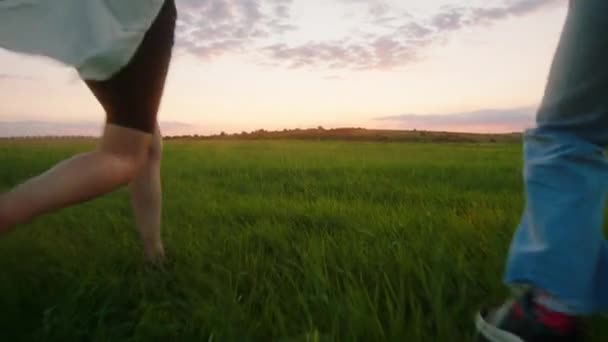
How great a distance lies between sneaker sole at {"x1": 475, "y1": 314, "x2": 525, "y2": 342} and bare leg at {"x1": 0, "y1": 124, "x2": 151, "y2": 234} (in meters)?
1.20

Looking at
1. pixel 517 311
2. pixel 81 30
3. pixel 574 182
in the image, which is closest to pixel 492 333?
pixel 517 311

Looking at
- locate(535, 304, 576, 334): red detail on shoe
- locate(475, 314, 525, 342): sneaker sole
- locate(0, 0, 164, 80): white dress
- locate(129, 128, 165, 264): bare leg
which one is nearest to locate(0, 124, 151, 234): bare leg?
locate(0, 0, 164, 80): white dress

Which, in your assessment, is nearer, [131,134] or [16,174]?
[131,134]

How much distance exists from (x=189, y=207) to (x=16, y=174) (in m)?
4.41

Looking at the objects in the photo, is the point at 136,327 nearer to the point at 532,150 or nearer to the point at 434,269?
the point at 434,269

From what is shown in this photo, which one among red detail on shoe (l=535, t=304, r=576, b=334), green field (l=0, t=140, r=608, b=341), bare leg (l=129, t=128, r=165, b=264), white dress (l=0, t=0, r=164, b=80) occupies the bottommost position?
green field (l=0, t=140, r=608, b=341)

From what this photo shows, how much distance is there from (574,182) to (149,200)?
1665 mm

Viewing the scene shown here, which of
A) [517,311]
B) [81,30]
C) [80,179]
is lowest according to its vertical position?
[517,311]

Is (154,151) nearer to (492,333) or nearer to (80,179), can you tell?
Result: (80,179)

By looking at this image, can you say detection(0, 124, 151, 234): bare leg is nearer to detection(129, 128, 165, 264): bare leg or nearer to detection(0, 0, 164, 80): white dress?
detection(0, 0, 164, 80): white dress

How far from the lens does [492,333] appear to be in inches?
62.8

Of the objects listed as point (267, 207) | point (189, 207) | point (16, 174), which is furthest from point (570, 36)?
point (16, 174)

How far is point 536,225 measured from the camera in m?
1.56

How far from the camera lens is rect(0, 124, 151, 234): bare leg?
1.71m
